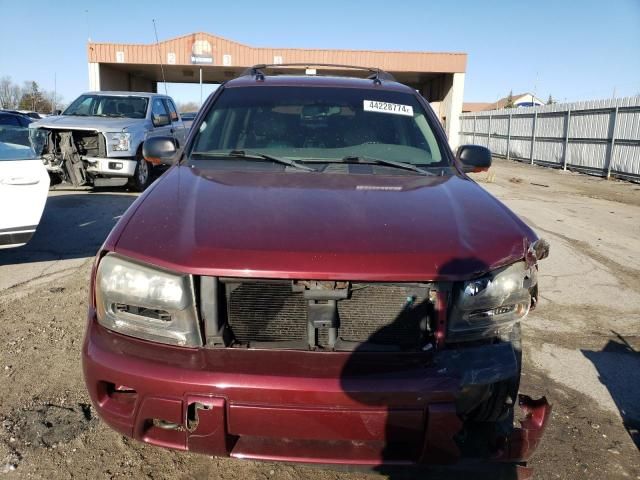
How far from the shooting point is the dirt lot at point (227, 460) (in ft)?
7.97

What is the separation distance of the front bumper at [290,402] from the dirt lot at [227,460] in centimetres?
36

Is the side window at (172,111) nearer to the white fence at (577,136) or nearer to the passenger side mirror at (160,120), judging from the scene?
the passenger side mirror at (160,120)

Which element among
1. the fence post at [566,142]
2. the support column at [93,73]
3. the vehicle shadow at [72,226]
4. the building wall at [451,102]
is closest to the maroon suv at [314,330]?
the vehicle shadow at [72,226]

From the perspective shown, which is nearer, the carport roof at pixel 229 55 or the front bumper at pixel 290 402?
the front bumper at pixel 290 402

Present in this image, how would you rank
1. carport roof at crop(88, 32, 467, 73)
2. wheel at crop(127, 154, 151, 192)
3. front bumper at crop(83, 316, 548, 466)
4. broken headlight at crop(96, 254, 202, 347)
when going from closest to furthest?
front bumper at crop(83, 316, 548, 466) → broken headlight at crop(96, 254, 202, 347) → wheel at crop(127, 154, 151, 192) → carport roof at crop(88, 32, 467, 73)

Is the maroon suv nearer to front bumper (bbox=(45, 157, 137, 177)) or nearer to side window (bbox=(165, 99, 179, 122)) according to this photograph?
front bumper (bbox=(45, 157, 137, 177))

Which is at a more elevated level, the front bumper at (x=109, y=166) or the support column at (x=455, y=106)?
the support column at (x=455, y=106)

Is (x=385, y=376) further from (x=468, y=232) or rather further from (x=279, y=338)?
(x=468, y=232)

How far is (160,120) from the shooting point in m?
11.1

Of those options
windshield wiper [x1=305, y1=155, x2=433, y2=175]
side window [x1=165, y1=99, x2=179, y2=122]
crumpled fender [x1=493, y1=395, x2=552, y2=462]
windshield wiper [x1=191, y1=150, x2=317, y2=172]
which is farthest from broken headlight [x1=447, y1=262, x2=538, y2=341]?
side window [x1=165, y1=99, x2=179, y2=122]

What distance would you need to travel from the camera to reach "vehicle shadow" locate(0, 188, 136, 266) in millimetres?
5766

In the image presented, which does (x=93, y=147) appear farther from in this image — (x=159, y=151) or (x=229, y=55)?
(x=229, y=55)

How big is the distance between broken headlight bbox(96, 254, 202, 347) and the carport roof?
26915mm

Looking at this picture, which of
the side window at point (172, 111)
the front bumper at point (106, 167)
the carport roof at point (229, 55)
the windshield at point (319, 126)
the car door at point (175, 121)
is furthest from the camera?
the carport roof at point (229, 55)
